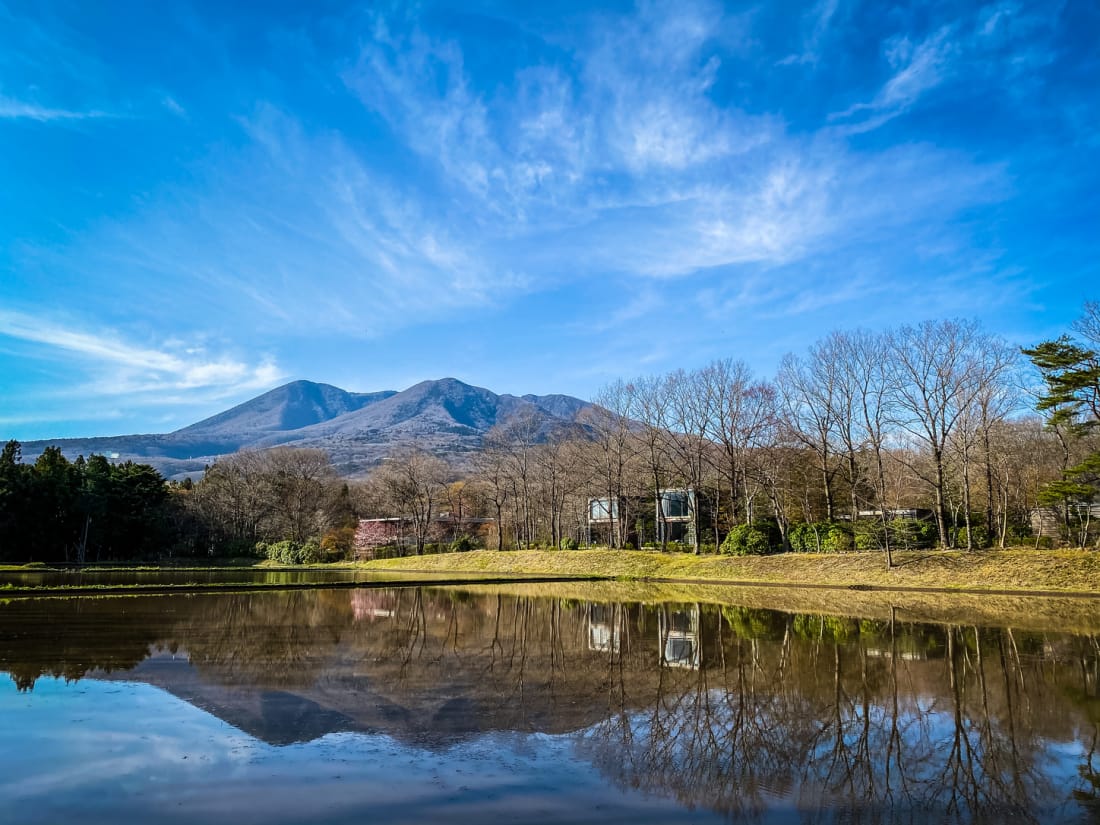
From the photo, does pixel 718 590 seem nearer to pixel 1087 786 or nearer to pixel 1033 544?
pixel 1033 544

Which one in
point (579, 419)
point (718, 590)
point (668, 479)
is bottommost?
point (718, 590)

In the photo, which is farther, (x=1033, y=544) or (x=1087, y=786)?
(x=1033, y=544)

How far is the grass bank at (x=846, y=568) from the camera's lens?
2794cm

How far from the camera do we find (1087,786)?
20.0ft

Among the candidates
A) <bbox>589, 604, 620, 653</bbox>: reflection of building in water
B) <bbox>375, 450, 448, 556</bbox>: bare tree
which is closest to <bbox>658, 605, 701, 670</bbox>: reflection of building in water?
<bbox>589, 604, 620, 653</bbox>: reflection of building in water

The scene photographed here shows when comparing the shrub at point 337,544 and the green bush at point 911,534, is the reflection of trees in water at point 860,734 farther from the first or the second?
the shrub at point 337,544

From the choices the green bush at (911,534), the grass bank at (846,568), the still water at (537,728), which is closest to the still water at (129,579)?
the grass bank at (846,568)

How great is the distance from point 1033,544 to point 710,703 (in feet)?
116

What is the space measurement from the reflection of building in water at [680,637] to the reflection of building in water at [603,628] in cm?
108

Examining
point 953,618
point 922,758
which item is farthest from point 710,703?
point 953,618

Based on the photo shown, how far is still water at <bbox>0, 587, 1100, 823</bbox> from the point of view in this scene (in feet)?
18.2

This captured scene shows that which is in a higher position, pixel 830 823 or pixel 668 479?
pixel 668 479

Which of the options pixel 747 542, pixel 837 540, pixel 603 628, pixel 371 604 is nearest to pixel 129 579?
pixel 371 604

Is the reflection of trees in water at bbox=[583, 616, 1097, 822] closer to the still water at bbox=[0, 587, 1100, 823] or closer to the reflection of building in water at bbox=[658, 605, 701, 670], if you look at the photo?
the still water at bbox=[0, 587, 1100, 823]
